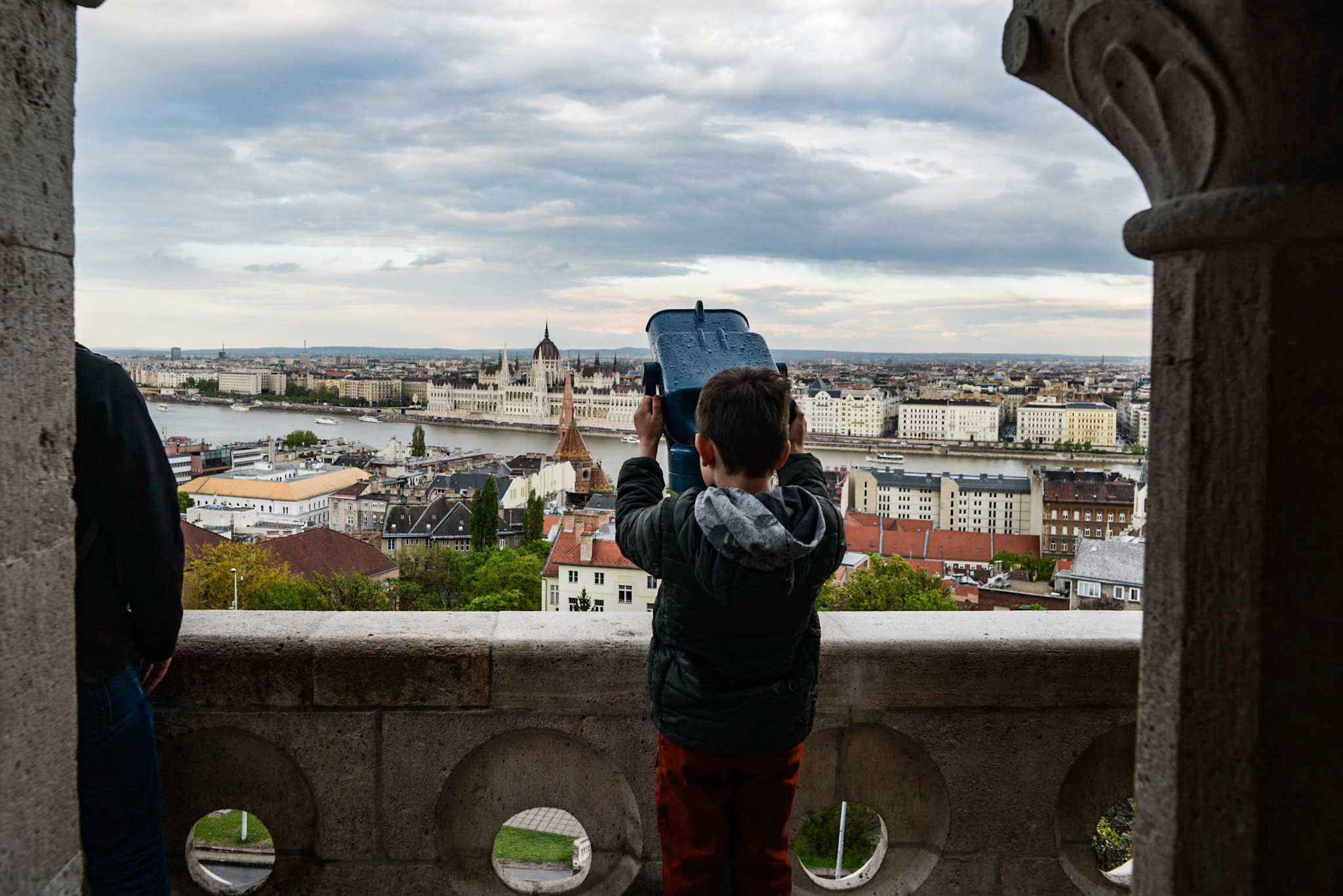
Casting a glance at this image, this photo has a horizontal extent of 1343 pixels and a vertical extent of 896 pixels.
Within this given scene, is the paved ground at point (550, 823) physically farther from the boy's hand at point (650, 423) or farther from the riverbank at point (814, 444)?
the riverbank at point (814, 444)

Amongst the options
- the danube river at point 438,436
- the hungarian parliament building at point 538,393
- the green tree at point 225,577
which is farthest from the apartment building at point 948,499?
the green tree at point 225,577

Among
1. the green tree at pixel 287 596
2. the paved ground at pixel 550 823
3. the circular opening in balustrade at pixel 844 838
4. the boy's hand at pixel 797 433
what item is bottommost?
the circular opening in balustrade at pixel 844 838

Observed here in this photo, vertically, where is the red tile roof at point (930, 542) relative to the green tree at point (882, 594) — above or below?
below

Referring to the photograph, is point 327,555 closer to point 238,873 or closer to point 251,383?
point 238,873

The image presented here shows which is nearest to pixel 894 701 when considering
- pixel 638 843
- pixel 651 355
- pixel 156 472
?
pixel 638 843

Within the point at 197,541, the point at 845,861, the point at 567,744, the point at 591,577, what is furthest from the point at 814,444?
the point at 567,744

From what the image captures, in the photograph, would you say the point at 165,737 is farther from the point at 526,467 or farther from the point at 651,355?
the point at 526,467

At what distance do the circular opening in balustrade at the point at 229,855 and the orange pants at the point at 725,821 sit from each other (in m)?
0.56

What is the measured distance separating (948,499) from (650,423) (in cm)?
2896

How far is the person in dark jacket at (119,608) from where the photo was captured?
0.83 metres

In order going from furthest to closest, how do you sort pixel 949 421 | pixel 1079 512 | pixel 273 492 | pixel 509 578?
pixel 949 421 < pixel 273 492 < pixel 1079 512 < pixel 509 578

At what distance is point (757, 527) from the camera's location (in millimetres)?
782

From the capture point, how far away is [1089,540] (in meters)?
13.0

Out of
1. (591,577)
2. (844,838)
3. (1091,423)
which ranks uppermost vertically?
(1091,423)
